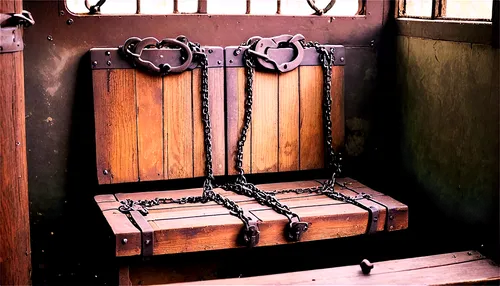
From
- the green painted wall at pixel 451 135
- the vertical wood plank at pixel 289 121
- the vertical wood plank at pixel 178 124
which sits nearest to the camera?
the green painted wall at pixel 451 135

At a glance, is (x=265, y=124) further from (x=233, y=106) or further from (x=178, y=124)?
(x=178, y=124)

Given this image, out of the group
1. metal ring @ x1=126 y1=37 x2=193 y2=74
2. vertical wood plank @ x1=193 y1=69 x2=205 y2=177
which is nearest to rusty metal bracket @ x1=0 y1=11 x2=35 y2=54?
metal ring @ x1=126 y1=37 x2=193 y2=74

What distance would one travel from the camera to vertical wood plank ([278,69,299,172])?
4.23 metres

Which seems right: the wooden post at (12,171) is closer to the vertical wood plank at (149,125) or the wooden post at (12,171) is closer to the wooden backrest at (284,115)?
the vertical wood plank at (149,125)

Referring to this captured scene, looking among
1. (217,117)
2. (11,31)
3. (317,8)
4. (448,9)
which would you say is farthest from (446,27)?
(11,31)

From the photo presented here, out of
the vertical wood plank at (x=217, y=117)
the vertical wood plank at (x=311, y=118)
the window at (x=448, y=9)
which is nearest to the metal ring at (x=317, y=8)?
the vertical wood plank at (x=311, y=118)

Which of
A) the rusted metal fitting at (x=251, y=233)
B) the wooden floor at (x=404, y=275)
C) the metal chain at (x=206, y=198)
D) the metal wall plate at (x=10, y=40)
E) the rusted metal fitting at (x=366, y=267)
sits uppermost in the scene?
the metal wall plate at (x=10, y=40)

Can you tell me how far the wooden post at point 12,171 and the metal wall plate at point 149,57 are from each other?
1.67ft

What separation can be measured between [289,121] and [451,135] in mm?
946

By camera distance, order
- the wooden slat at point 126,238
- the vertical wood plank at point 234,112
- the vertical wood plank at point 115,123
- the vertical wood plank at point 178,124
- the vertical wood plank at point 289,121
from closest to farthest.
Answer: the wooden slat at point 126,238, the vertical wood plank at point 115,123, the vertical wood plank at point 178,124, the vertical wood plank at point 234,112, the vertical wood plank at point 289,121

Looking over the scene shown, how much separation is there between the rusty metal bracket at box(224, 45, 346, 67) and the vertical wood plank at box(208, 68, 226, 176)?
0.32 feet

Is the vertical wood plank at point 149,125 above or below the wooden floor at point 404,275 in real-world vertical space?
above

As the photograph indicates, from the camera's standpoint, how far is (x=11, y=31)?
11.0 feet

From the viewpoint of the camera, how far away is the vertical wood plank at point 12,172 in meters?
3.34
